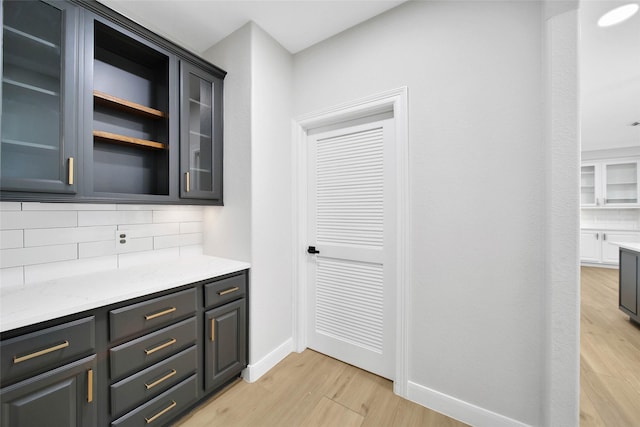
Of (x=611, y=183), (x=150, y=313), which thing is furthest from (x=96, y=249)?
(x=611, y=183)

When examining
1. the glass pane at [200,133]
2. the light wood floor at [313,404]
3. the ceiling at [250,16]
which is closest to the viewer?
the light wood floor at [313,404]

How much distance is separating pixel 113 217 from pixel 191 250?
613 mm

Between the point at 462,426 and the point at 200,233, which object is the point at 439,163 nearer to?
the point at 462,426

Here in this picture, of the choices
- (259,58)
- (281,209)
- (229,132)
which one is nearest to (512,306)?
(281,209)

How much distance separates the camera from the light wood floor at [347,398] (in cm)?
150

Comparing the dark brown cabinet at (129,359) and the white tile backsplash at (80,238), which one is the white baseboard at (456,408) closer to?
the dark brown cabinet at (129,359)

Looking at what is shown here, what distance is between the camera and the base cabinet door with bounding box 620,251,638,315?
8.59 ft

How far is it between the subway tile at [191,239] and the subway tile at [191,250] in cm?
3

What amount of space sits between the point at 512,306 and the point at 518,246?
0.34 meters

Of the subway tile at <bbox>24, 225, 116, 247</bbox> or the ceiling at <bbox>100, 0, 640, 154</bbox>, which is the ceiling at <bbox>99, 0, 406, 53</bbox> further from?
the subway tile at <bbox>24, 225, 116, 247</bbox>

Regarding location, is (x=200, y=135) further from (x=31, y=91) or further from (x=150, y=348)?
(x=150, y=348)

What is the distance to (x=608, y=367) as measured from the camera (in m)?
1.96

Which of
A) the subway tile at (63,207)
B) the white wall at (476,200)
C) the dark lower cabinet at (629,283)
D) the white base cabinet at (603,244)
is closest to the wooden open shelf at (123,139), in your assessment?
the subway tile at (63,207)

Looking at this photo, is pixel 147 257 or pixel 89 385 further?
pixel 147 257
